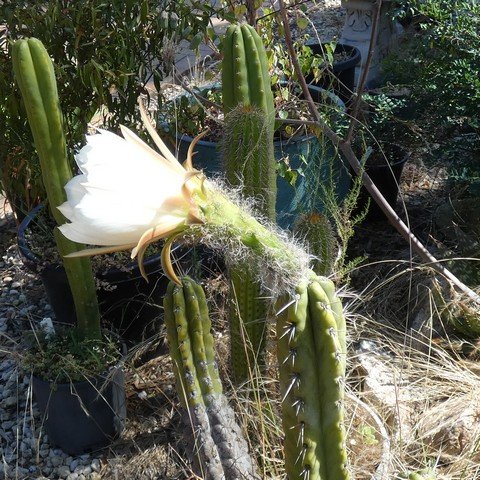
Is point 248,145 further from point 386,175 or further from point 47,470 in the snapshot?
point 386,175

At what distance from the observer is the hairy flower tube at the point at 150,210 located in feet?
3.64

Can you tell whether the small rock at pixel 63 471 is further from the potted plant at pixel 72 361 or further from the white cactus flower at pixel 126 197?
the white cactus flower at pixel 126 197

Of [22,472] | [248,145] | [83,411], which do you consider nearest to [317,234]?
[248,145]

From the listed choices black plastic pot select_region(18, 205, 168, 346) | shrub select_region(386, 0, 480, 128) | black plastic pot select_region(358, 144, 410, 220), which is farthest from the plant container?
black plastic pot select_region(18, 205, 168, 346)

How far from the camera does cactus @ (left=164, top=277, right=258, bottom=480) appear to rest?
1607 mm

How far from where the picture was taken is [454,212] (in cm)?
260

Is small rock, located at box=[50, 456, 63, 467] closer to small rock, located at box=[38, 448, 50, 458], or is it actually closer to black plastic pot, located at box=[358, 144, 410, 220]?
small rock, located at box=[38, 448, 50, 458]

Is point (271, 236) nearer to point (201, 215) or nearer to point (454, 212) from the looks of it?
point (201, 215)

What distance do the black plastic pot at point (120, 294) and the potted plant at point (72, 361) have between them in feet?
0.46

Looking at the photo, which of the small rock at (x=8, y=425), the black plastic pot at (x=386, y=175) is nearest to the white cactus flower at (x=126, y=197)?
the small rock at (x=8, y=425)

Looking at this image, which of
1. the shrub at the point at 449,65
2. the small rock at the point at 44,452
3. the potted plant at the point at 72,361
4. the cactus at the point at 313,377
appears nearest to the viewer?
the cactus at the point at 313,377

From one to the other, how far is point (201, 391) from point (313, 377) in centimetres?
46

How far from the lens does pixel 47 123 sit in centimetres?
186

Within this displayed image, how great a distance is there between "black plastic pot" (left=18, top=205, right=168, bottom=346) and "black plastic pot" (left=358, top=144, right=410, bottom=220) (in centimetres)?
101
